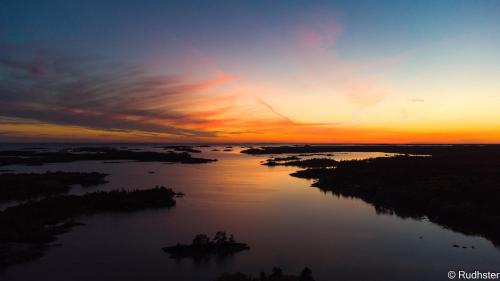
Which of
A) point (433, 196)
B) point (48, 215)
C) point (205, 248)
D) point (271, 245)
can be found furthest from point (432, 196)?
point (48, 215)

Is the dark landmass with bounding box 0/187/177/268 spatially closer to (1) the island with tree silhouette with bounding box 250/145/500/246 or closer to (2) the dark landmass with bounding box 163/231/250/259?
(2) the dark landmass with bounding box 163/231/250/259

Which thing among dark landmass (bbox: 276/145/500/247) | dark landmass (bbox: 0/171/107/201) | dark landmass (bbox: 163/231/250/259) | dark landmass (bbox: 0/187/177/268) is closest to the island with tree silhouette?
dark landmass (bbox: 276/145/500/247)

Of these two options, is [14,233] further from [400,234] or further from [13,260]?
[400,234]

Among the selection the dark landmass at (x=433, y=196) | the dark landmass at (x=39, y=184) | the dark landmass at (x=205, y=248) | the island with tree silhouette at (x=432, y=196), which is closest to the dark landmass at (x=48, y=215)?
the dark landmass at (x=205, y=248)

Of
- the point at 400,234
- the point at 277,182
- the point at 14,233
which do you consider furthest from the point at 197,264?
the point at 277,182

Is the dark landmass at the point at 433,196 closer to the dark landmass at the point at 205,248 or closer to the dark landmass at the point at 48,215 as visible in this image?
the dark landmass at the point at 205,248
